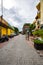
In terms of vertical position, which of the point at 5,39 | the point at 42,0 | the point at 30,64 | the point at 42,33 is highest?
the point at 42,0

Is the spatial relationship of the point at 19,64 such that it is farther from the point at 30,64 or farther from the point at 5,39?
the point at 5,39

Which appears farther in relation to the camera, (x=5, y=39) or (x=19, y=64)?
(x=5, y=39)

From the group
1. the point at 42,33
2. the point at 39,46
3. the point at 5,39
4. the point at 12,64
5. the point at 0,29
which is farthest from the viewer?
the point at 0,29

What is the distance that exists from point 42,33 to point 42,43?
2.81 metres

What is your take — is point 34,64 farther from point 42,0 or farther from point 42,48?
point 42,0

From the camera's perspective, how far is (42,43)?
17047mm

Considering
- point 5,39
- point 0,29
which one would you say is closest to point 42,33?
point 5,39

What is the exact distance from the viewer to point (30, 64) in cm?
947

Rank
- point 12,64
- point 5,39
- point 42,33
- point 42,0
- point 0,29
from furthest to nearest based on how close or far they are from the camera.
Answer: point 0,29 → point 5,39 → point 42,0 → point 42,33 → point 12,64

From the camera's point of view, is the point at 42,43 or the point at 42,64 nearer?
the point at 42,64

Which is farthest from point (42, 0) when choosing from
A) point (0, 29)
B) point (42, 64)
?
point (42, 64)

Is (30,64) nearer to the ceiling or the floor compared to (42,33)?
nearer to the floor

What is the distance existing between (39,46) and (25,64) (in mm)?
7741

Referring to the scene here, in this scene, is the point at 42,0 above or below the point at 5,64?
above
